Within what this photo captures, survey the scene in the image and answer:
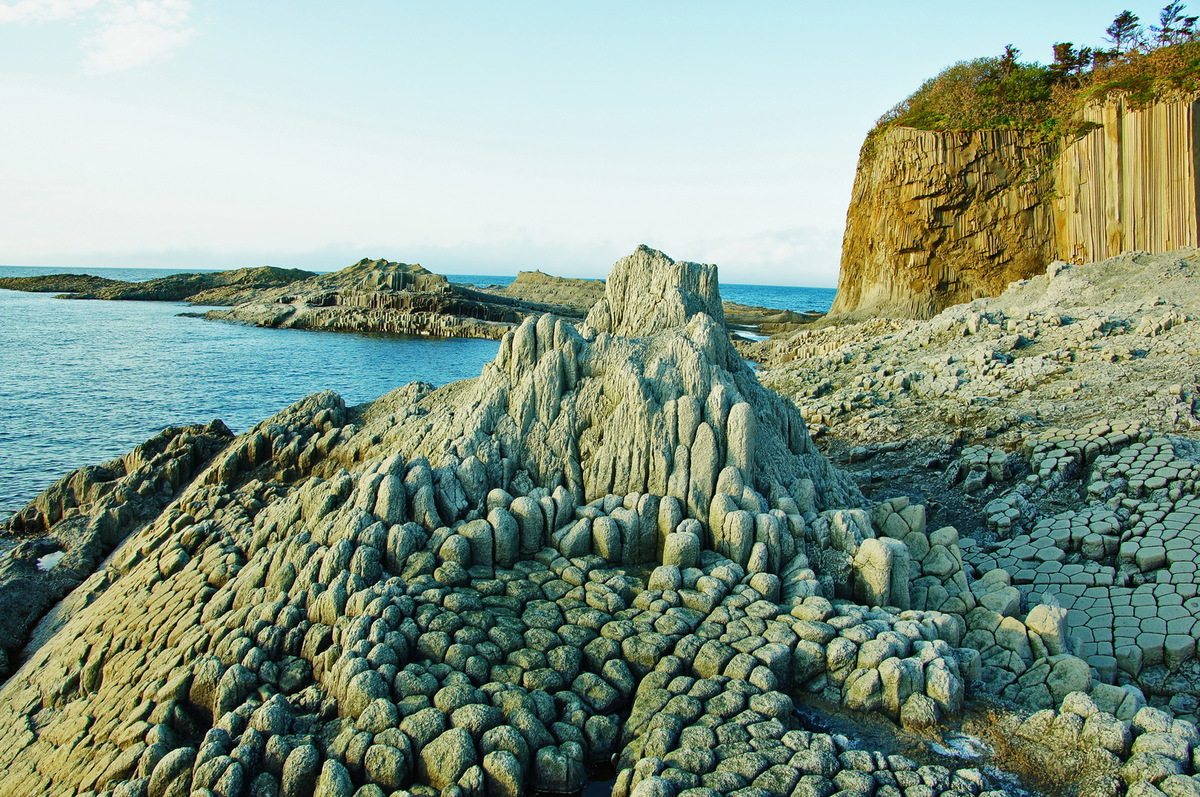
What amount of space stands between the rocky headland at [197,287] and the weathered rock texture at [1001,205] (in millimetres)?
69024

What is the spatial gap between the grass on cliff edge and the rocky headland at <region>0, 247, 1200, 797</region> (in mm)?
25313

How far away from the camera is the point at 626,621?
630 cm

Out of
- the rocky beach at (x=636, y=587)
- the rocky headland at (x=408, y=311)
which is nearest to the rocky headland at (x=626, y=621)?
the rocky beach at (x=636, y=587)

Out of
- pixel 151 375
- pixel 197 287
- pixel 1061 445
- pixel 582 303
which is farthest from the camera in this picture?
pixel 197 287

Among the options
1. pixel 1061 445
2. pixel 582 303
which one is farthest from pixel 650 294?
pixel 582 303

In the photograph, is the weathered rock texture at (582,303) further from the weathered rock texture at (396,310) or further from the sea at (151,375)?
the sea at (151,375)

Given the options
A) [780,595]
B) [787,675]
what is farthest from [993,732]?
[780,595]

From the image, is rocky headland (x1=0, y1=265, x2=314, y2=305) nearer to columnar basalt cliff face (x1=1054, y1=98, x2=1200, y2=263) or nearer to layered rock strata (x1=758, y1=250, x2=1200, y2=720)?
columnar basalt cliff face (x1=1054, y1=98, x2=1200, y2=263)

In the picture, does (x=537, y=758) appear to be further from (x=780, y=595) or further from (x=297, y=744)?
(x=780, y=595)

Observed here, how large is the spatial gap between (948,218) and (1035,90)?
6.78 metres

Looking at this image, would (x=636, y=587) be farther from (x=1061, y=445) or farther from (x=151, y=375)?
(x=151, y=375)

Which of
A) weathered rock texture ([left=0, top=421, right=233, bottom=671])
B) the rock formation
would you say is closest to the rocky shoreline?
the rock formation

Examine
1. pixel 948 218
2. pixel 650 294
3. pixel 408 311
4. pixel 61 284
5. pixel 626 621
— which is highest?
pixel 61 284

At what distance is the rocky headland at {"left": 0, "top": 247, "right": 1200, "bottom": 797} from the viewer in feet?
16.4
